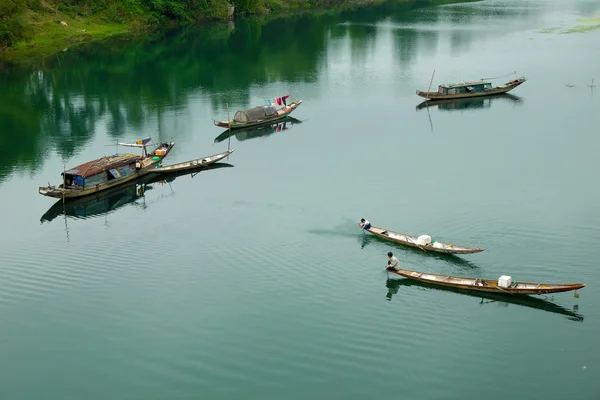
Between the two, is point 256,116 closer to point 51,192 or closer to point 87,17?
point 51,192

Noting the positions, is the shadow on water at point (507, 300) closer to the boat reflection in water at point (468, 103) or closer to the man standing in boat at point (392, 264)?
the man standing in boat at point (392, 264)

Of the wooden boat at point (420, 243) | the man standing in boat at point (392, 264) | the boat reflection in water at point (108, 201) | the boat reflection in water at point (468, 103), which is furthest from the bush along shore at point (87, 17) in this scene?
the man standing in boat at point (392, 264)

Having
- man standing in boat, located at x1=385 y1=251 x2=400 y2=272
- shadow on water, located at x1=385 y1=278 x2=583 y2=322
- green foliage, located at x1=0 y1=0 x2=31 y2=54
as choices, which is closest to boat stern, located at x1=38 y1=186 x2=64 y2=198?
man standing in boat, located at x1=385 y1=251 x2=400 y2=272

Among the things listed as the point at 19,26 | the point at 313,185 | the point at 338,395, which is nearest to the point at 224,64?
the point at 19,26

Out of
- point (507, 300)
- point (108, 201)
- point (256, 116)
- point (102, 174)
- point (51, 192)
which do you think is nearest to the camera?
point (507, 300)

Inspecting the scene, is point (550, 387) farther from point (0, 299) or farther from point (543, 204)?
point (0, 299)

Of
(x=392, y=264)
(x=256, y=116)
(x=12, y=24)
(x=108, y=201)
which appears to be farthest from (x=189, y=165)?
(x=12, y=24)
